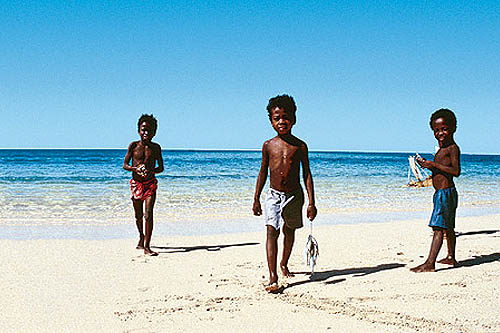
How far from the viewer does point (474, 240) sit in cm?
721

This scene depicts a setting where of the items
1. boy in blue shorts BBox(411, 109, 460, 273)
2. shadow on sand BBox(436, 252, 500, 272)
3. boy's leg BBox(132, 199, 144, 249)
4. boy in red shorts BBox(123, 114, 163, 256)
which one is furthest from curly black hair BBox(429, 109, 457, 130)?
boy's leg BBox(132, 199, 144, 249)

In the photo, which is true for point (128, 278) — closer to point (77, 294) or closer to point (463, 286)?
point (77, 294)

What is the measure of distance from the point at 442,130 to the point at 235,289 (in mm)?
2890

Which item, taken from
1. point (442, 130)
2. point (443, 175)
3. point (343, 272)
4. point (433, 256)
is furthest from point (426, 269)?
point (442, 130)

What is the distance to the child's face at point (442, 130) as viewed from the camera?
500 centimetres

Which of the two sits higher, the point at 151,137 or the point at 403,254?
the point at 151,137

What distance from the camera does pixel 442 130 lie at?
500cm

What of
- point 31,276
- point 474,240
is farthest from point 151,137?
point 474,240

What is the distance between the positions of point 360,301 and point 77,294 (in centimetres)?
264

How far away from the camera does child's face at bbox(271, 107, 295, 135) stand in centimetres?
446

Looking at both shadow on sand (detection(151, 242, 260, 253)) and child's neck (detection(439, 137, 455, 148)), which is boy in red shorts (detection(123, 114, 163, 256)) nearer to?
shadow on sand (detection(151, 242, 260, 253))

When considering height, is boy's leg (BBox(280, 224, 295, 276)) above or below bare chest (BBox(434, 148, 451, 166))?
below

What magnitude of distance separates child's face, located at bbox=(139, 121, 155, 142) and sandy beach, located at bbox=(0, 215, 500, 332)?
1.63 meters

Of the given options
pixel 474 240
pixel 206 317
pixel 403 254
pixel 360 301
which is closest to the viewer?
pixel 206 317
